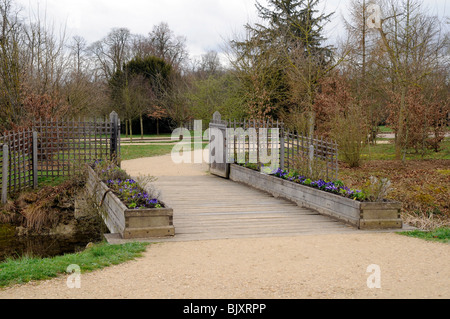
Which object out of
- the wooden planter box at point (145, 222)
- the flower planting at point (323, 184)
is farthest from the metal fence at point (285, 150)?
the wooden planter box at point (145, 222)

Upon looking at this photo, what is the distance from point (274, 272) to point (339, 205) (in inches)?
138

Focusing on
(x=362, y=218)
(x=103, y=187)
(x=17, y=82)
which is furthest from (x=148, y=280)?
(x=17, y=82)

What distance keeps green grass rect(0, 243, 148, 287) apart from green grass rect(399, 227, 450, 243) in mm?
4402

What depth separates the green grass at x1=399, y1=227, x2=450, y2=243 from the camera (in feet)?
25.0

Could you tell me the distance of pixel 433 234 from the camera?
309 inches

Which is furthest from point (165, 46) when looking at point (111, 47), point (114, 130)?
point (114, 130)

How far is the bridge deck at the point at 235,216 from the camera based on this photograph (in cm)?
810

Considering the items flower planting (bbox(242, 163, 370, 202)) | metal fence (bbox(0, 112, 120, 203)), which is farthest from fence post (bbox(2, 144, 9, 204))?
flower planting (bbox(242, 163, 370, 202))

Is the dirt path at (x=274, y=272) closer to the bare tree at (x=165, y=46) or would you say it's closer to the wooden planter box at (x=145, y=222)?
the wooden planter box at (x=145, y=222)

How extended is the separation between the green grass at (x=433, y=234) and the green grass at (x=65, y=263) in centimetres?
440

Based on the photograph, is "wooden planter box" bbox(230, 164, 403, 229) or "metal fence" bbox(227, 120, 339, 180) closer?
"wooden planter box" bbox(230, 164, 403, 229)

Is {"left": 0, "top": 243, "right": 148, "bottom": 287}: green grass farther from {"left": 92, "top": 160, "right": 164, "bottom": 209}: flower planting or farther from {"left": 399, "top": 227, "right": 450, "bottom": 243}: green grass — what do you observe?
{"left": 399, "top": 227, "right": 450, "bottom": 243}: green grass

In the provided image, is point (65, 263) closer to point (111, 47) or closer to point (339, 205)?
point (339, 205)

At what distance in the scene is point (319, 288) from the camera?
A: 5230mm
